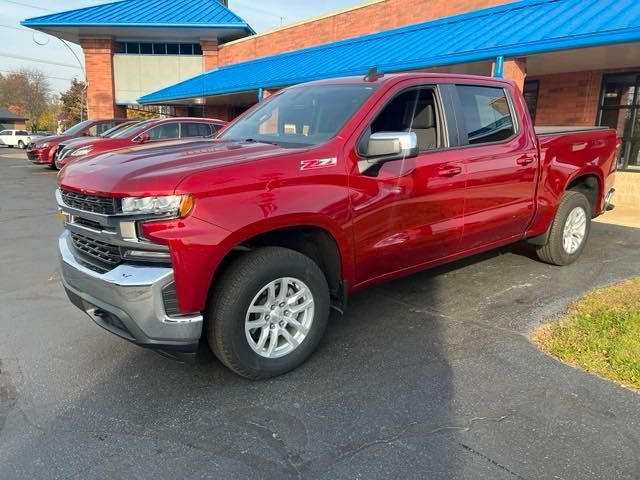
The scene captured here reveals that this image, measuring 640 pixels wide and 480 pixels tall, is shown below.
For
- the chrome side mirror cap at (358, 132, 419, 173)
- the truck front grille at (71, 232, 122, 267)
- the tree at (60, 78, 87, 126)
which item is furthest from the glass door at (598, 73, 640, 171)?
the tree at (60, 78, 87, 126)

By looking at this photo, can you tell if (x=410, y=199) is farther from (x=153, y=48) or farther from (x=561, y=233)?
(x=153, y=48)

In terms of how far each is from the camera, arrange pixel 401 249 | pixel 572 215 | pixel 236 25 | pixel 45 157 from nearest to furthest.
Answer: pixel 401 249 < pixel 572 215 < pixel 45 157 < pixel 236 25

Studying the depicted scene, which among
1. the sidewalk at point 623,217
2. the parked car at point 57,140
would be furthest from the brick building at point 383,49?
the parked car at point 57,140

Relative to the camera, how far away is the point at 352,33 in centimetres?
1931

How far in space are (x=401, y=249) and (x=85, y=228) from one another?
2.18m

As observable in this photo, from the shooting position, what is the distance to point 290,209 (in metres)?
3.09

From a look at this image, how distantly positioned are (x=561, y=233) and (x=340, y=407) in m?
3.74

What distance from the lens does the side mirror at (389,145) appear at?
3.35m

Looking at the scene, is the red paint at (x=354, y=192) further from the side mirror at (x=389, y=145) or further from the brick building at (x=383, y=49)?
the brick building at (x=383, y=49)

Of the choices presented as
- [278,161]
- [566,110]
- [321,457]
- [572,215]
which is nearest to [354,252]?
[278,161]

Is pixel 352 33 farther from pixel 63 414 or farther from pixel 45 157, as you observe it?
pixel 63 414

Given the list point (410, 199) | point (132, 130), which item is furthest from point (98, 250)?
point (132, 130)

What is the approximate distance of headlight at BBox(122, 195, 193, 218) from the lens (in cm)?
273

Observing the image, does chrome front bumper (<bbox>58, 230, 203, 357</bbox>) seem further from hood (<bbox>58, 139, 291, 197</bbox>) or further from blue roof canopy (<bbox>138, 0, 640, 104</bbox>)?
blue roof canopy (<bbox>138, 0, 640, 104</bbox>)
